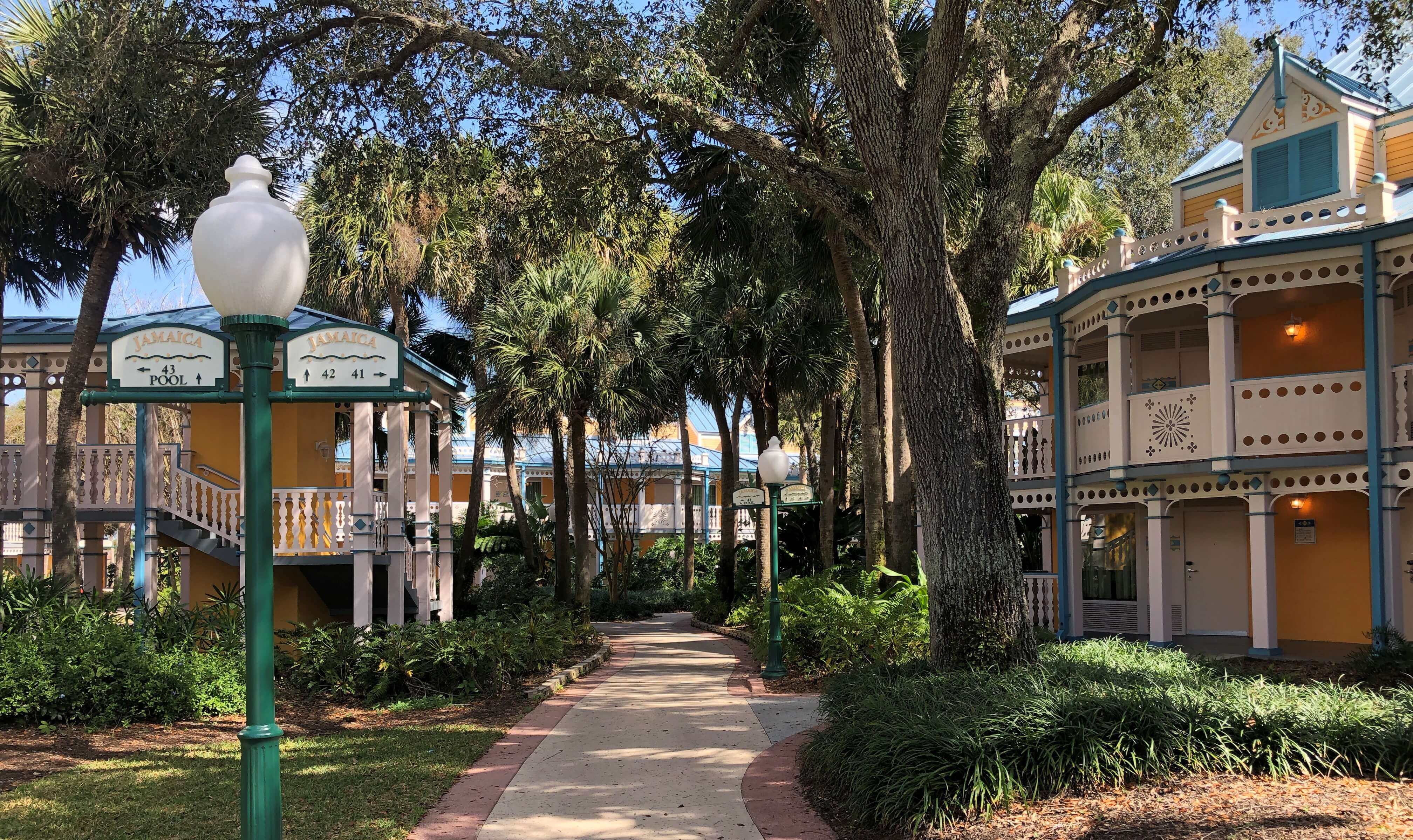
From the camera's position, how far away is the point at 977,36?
9984 millimetres

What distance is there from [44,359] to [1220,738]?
50.9 ft

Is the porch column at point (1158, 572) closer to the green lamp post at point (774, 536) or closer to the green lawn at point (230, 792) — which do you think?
the green lamp post at point (774, 536)

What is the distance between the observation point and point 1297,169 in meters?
15.6

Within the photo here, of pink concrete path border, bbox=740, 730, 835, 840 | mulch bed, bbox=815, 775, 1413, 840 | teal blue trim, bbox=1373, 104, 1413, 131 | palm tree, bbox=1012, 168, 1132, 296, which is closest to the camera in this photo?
mulch bed, bbox=815, 775, 1413, 840

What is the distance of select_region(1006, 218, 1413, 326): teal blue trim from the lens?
12.8m

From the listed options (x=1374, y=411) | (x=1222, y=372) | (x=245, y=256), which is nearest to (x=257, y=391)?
(x=245, y=256)

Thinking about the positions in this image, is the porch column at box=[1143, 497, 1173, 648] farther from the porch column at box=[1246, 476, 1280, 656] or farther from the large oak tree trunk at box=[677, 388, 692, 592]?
the large oak tree trunk at box=[677, 388, 692, 592]

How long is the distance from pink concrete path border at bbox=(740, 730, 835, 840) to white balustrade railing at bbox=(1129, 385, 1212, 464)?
7.37m

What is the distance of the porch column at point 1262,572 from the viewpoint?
13609mm

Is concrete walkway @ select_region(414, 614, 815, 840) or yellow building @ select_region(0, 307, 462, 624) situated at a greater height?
yellow building @ select_region(0, 307, 462, 624)

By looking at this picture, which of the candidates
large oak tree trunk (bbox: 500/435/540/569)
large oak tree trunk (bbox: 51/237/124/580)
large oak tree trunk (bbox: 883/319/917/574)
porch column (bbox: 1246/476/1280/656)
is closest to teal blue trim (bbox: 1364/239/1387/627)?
porch column (bbox: 1246/476/1280/656)

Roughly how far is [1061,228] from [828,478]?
6921 mm

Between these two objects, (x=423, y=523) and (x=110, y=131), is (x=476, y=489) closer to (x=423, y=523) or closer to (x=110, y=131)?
(x=423, y=523)

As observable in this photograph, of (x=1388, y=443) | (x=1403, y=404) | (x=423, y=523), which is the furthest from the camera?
(x=423, y=523)
